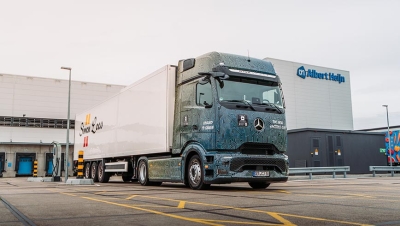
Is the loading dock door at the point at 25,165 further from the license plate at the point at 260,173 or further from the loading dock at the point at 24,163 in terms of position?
the license plate at the point at 260,173

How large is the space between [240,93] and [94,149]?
1086 centimetres

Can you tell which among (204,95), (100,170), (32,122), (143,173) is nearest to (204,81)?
(204,95)

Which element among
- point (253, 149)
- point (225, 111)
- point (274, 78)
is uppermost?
point (274, 78)

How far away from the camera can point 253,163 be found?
1006 cm

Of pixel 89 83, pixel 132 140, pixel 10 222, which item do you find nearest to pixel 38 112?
pixel 89 83

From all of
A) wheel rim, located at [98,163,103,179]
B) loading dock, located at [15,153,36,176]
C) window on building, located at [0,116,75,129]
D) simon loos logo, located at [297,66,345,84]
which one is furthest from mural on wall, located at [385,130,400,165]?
loading dock, located at [15,153,36,176]

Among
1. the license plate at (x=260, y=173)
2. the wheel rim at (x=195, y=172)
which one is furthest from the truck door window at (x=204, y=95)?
the license plate at (x=260, y=173)

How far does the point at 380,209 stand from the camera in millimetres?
5512

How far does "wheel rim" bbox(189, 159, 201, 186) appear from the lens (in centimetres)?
1045

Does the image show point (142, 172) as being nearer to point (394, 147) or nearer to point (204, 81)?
point (204, 81)

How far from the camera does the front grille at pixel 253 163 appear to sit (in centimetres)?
983

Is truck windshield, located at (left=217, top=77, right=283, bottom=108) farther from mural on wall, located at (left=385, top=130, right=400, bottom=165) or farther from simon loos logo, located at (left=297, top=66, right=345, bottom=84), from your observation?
simon loos logo, located at (left=297, top=66, right=345, bottom=84)

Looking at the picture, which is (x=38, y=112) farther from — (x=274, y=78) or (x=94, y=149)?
(x=274, y=78)

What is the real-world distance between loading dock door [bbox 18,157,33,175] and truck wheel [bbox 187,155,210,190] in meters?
36.6
